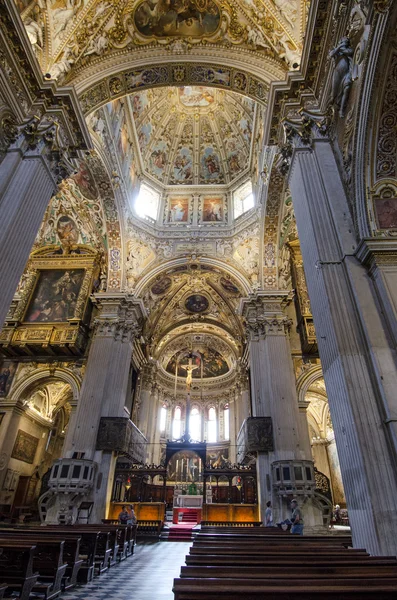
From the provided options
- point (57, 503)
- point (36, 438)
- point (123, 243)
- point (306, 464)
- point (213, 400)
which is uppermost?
point (123, 243)

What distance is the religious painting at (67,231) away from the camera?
16609 millimetres

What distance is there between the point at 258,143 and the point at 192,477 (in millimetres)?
22887

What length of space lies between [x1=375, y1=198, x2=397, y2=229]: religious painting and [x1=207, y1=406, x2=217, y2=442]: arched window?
26.3 meters

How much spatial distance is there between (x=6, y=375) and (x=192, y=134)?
15578 mm

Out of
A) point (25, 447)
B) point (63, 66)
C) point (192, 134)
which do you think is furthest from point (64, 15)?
point (25, 447)

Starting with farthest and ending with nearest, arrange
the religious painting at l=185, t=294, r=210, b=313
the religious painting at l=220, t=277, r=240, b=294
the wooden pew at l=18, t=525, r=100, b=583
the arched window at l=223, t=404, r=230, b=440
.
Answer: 1. the arched window at l=223, t=404, r=230, b=440
2. the religious painting at l=185, t=294, r=210, b=313
3. the religious painting at l=220, t=277, r=240, b=294
4. the wooden pew at l=18, t=525, r=100, b=583

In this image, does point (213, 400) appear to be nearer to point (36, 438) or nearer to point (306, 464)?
point (36, 438)

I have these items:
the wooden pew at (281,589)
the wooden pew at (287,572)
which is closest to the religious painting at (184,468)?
the wooden pew at (287,572)

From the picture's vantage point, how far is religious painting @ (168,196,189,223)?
19.2 meters

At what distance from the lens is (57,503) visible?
11.3 metres

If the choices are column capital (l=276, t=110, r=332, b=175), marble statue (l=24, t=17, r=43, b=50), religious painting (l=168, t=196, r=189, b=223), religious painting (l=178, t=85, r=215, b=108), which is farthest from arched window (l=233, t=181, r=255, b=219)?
marble statue (l=24, t=17, r=43, b=50)

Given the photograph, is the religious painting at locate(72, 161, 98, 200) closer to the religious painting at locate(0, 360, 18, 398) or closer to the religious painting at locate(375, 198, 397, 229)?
the religious painting at locate(0, 360, 18, 398)

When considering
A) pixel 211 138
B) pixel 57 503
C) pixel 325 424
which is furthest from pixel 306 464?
pixel 211 138

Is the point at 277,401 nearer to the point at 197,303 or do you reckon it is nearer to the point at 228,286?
the point at 228,286
